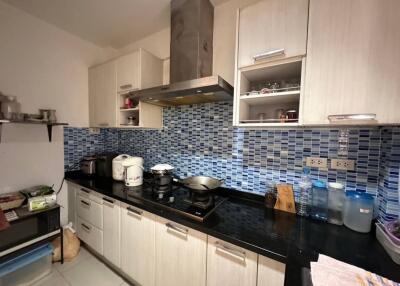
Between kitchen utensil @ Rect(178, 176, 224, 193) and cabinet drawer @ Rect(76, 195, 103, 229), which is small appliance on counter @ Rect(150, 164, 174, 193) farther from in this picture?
cabinet drawer @ Rect(76, 195, 103, 229)

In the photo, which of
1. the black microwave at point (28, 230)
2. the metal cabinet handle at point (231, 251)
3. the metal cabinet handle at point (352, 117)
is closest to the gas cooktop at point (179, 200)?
the metal cabinet handle at point (231, 251)

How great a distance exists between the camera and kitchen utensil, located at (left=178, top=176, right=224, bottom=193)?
1265mm

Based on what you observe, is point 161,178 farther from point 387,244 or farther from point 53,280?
point 387,244

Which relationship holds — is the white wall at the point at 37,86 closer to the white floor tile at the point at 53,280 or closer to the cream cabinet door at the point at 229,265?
the white floor tile at the point at 53,280

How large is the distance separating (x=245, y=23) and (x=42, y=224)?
2412 mm

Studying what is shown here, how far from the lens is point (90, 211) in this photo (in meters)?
1.78

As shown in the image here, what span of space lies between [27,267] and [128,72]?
2025mm

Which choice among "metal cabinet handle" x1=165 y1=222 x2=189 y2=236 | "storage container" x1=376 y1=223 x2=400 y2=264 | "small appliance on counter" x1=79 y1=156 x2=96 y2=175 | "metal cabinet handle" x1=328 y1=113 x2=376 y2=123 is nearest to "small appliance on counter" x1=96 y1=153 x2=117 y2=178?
"small appliance on counter" x1=79 y1=156 x2=96 y2=175

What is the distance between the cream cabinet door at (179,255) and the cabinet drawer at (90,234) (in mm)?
806

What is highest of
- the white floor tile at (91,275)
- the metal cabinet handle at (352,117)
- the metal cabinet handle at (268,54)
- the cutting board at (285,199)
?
the metal cabinet handle at (268,54)

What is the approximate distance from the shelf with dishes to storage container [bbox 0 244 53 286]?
6.82ft

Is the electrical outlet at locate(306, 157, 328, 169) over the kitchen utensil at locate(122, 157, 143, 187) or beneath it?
over

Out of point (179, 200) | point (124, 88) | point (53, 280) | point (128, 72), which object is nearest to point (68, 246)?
point (53, 280)

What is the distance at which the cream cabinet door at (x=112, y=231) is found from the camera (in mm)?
1526
